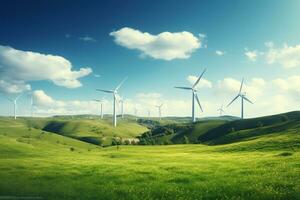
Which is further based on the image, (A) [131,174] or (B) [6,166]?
(B) [6,166]

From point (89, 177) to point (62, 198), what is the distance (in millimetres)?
11930

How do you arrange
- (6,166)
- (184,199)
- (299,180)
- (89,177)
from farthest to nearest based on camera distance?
(6,166)
(89,177)
(299,180)
(184,199)

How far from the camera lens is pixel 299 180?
105 ft

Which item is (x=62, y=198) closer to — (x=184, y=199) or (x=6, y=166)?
(x=184, y=199)

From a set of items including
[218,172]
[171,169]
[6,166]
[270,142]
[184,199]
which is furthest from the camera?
[270,142]

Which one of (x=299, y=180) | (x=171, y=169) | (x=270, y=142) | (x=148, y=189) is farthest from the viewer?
(x=270, y=142)

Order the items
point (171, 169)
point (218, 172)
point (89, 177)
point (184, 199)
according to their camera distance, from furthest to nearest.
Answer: point (171, 169) < point (89, 177) < point (218, 172) < point (184, 199)

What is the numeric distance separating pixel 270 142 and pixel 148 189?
63.1 meters

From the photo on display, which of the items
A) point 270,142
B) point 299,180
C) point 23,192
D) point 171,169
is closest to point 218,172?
point 171,169

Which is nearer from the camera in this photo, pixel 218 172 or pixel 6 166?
pixel 218 172

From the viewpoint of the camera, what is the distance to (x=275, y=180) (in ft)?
108

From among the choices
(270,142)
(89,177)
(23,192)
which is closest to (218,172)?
(89,177)

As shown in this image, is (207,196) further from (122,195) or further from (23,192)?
(23,192)

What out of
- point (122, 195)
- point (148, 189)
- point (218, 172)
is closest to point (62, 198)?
point (122, 195)
